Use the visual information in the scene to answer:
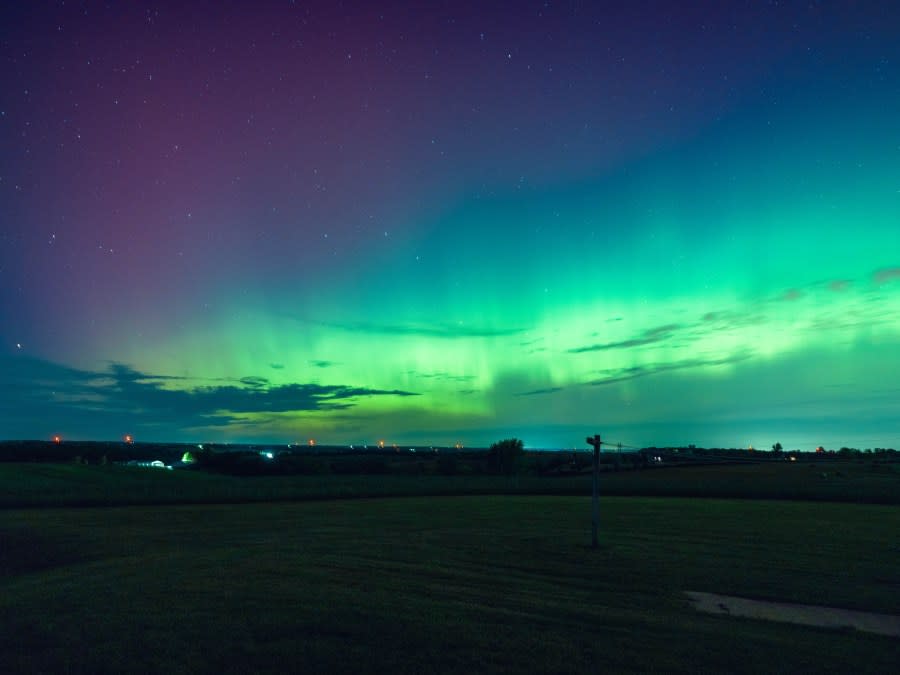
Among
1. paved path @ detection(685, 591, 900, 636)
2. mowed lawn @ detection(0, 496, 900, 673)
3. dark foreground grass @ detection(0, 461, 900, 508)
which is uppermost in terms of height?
dark foreground grass @ detection(0, 461, 900, 508)

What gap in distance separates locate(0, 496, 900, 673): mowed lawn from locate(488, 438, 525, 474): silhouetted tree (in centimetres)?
6835

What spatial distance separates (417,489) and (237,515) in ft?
63.3

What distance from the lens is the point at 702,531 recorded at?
22703 millimetres

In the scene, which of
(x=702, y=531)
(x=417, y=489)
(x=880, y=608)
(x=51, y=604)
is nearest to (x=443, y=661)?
(x=51, y=604)

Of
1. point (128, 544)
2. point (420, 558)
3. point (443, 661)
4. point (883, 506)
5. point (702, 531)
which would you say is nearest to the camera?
point (443, 661)

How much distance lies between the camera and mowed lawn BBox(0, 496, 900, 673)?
8.23m

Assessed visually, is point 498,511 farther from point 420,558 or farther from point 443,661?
point 443,661

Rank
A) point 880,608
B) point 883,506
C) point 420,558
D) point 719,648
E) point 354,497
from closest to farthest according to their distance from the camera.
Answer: point 719,648 → point 880,608 → point 420,558 → point 883,506 → point 354,497

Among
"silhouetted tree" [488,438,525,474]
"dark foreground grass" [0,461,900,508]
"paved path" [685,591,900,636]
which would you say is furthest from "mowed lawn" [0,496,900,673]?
"silhouetted tree" [488,438,525,474]

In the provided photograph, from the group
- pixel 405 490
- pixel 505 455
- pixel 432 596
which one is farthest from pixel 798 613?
pixel 505 455

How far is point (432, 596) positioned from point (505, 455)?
8528 cm

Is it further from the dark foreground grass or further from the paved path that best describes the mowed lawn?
the dark foreground grass

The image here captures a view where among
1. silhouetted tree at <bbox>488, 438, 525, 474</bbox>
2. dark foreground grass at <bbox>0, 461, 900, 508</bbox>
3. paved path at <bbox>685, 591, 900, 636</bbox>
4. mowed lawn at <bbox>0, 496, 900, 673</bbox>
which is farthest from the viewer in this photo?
silhouetted tree at <bbox>488, 438, 525, 474</bbox>

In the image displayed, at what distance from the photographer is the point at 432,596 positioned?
1143 centimetres
